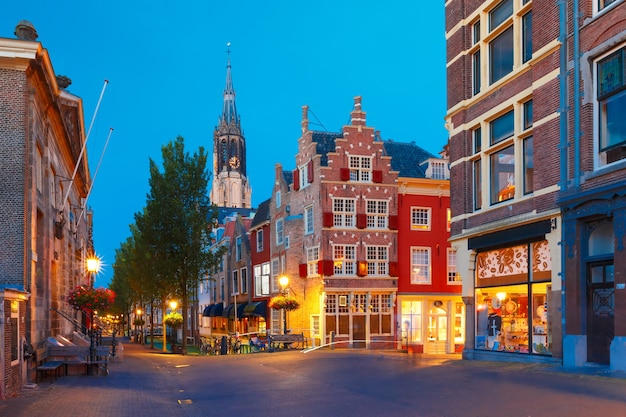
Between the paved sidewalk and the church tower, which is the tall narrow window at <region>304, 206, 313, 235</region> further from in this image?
the church tower

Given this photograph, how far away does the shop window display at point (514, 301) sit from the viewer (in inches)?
784

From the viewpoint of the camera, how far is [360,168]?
4406cm

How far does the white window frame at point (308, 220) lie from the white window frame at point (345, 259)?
2448 mm

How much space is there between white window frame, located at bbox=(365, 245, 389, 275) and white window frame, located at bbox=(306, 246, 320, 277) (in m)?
3.15

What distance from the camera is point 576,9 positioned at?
18.1 meters

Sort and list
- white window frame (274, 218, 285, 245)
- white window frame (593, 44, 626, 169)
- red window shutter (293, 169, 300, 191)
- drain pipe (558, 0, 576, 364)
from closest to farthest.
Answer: white window frame (593, 44, 626, 169)
drain pipe (558, 0, 576, 364)
red window shutter (293, 169, 300, 191)
white window frame (274, 218, 285, 245)

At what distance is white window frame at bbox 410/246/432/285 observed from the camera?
44625 mm

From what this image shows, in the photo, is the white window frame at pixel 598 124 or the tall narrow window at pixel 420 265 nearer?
the white window frame at pixel 598 124

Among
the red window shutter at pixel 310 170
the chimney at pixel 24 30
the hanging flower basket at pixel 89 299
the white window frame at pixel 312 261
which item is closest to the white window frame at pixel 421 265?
the white window frame at pixel 312 261

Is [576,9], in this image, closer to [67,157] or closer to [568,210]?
[568,210]

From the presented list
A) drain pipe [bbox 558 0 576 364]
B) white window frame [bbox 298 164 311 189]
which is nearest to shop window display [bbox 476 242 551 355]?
drain pipe [bbox 558 0 576 364]

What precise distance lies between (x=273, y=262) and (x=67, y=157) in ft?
66.6

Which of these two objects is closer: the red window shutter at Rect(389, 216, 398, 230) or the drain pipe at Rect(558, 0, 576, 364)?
the drain pipe at Rect(558, 0, 576, 364)

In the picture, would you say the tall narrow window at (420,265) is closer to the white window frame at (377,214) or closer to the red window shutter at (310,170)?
the white window frame at (377,214)
